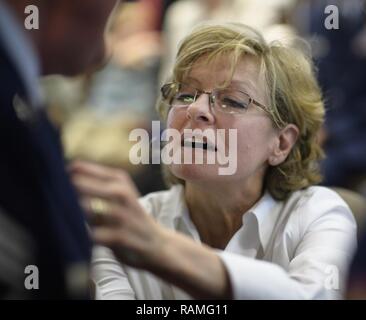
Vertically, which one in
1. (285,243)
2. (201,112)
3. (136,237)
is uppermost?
(201,112)

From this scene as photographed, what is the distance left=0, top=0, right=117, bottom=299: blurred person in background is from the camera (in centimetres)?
72

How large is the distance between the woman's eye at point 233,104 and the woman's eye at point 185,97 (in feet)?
0.19

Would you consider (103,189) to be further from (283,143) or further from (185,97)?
(283,143)

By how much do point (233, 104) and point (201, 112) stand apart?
0.07m

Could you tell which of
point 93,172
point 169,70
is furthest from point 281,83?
point 93,172

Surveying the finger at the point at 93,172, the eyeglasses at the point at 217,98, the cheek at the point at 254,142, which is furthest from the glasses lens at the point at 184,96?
the finger at the point at 93,172

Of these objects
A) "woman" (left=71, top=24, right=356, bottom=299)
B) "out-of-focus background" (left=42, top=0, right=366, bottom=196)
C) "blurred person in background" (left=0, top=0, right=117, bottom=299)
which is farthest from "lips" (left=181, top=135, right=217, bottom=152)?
"blurred person in background" (left=0, top=0, right=117, bottom=299)

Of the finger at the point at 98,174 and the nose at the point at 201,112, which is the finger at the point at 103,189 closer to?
the finger at the point at 98,174

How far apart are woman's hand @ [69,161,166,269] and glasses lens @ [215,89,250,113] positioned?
397mm

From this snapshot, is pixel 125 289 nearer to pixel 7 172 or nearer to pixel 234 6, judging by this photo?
pixel 7 172

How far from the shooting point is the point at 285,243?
1151mm

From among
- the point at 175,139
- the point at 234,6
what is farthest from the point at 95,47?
the point at 234,6

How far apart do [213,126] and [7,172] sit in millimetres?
474

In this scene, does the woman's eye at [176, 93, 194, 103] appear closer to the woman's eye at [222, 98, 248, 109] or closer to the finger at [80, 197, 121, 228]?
the woman's eye at [222, 98, 248, 109]
